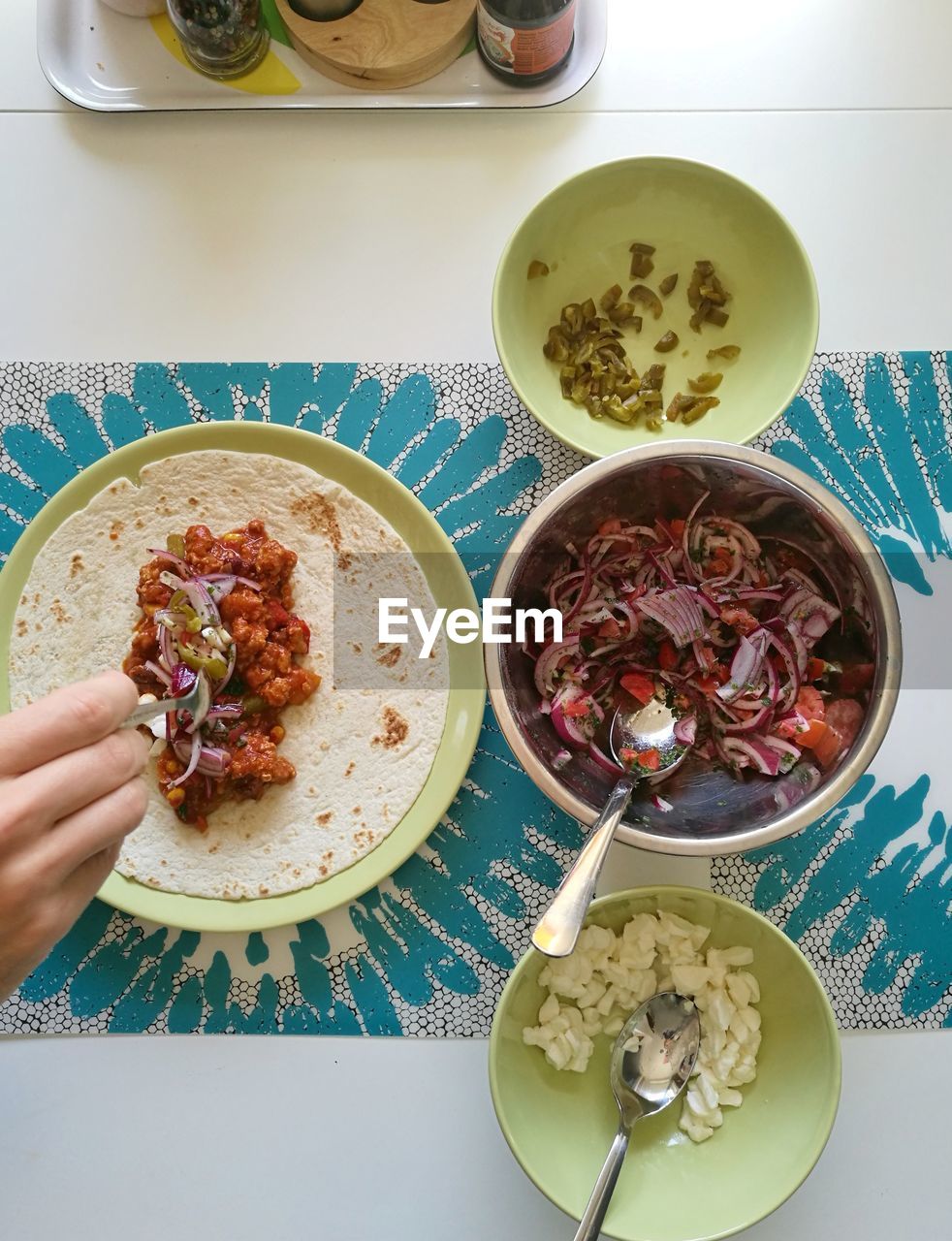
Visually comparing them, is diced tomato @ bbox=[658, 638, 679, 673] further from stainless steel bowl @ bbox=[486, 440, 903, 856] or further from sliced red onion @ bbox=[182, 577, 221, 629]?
sliced red onion @ bbox=[182, 577, 221, 629]

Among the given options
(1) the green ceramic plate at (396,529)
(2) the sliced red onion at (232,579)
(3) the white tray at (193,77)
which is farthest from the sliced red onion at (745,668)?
(3) the white tray at (193,77)

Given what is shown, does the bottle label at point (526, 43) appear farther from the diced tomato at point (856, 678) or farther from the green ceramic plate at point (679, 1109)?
the green ceramic plate at point (679, 1109)

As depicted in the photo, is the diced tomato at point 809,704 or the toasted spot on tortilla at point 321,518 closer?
the diced tomato at point 809,704

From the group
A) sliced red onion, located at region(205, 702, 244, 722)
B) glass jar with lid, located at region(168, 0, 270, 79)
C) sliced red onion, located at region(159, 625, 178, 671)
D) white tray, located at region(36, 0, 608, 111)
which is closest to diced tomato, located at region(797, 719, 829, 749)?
sliced red onion, located at region(205, 702, 244, 722)

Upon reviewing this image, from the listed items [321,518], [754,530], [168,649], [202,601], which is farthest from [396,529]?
Answer: [754,530]

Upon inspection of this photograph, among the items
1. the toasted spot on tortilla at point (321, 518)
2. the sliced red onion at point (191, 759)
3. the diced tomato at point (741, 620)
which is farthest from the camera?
the toasted spot on tortilla at point (321, 518)

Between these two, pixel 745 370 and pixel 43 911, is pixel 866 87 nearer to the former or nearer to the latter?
pixel 745 370
